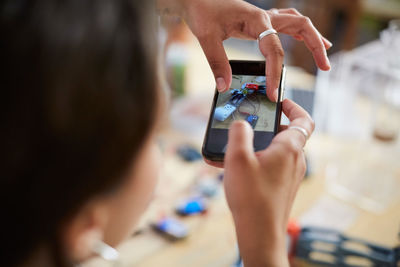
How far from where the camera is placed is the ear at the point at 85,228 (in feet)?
1.23

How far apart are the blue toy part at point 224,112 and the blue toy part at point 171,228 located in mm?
399

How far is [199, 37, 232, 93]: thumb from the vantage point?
1.95ft

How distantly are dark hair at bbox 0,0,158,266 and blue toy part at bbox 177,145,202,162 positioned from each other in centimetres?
75

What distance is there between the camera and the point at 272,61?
1.90 ft

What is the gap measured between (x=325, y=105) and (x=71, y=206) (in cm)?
107

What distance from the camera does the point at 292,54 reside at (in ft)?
5.91

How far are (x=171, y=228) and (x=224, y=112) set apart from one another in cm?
41

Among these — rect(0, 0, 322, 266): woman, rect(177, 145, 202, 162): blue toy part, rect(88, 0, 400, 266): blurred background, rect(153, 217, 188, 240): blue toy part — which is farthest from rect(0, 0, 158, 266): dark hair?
rect(177, 145, 202, 162): blue toy part

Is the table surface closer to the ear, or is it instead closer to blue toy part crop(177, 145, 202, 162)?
blue toy part crop(177, 145, 202, 162)

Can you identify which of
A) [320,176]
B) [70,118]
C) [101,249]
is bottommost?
[320,176]

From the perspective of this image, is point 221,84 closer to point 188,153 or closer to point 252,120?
point 252,120

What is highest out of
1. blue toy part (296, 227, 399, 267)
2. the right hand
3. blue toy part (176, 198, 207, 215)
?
the right hand

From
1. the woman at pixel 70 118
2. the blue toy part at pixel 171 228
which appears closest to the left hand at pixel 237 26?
the woman at pixel 70 118

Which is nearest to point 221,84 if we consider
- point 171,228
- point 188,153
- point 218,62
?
point 218,62
